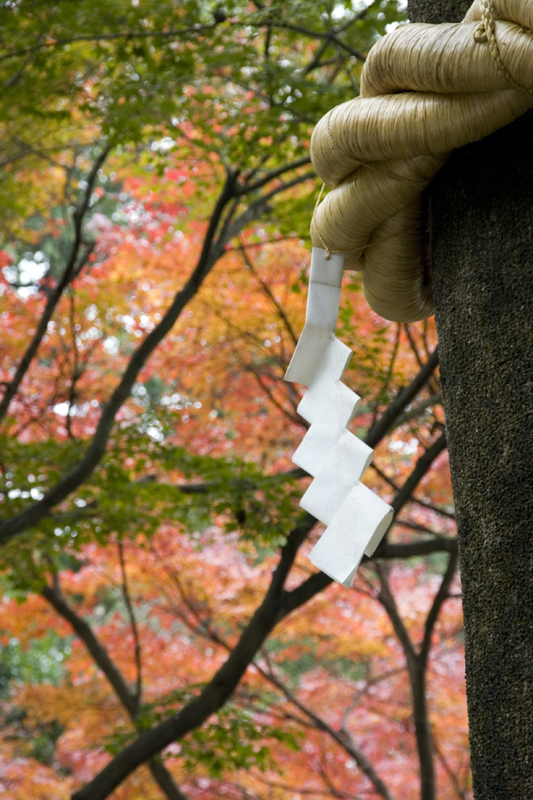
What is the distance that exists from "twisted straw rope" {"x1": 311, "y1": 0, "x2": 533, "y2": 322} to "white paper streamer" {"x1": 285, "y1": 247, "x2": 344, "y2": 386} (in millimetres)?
26

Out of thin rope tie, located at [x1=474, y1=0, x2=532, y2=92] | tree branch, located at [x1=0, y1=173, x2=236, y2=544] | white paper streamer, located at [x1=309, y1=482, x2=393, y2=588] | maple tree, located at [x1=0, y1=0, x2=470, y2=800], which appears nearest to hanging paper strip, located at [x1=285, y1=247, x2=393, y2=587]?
white paper streamer, located at [x1=309, y1=482, x2=393, y2=588]

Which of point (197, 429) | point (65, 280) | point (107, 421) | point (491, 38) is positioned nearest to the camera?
point (491, 38)

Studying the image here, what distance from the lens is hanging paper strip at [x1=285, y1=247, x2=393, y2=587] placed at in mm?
773

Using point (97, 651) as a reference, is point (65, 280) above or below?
above

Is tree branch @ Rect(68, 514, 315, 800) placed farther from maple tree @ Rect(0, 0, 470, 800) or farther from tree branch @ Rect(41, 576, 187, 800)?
tree branch @ Rect(41, 576, 187, 800)

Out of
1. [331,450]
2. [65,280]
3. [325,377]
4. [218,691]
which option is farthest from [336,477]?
[65,280]

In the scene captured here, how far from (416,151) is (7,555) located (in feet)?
11.1

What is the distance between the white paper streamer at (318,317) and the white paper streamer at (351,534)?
0.19 m

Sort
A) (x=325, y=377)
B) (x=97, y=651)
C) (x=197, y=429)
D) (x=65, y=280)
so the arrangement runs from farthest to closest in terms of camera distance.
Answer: (x=197, y=429), (x=97, y=651), (x=65, y=280), (x=325, y=377)

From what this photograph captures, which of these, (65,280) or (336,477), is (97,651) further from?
(336,477)

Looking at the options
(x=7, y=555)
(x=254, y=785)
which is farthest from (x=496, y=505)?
(x=254, y=785)

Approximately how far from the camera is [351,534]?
0.78 meters

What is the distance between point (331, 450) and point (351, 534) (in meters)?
0.11

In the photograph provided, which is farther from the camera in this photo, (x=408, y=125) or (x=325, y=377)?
(x=325, y=377)
